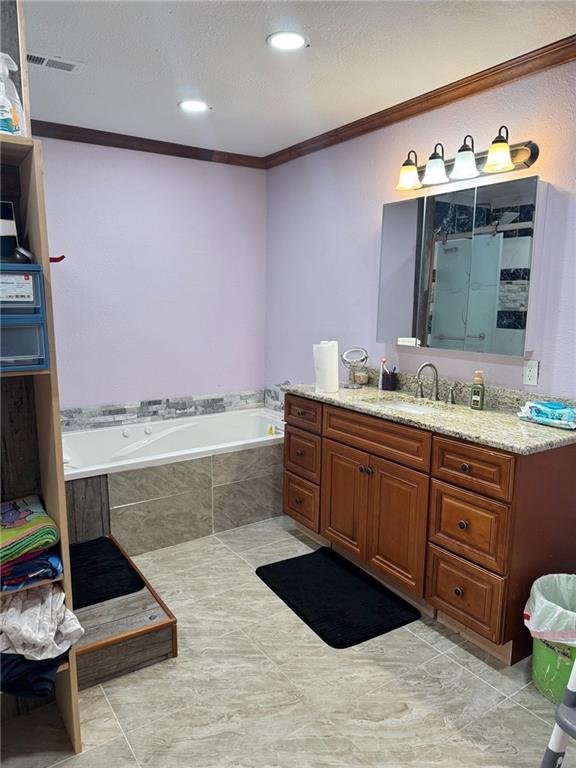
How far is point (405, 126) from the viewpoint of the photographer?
3.10 meters

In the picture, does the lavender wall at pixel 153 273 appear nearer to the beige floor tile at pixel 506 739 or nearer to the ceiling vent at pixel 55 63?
the ceiling vent at pixel 55 63

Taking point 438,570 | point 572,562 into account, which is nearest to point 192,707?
point 438,570

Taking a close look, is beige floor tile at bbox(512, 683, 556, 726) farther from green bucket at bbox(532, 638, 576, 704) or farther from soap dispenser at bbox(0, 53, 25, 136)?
soap dispenser at bbox(0, 53, 25, 136)

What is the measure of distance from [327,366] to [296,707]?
1.73 metres

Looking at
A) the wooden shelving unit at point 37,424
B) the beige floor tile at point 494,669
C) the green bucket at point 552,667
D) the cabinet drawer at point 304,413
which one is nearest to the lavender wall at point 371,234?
the cabinet drawer at point 304,413

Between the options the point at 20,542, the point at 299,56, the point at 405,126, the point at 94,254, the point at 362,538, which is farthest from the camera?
the point at 94,254

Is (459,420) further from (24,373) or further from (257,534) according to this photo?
(24,373)

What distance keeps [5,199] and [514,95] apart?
2229mm

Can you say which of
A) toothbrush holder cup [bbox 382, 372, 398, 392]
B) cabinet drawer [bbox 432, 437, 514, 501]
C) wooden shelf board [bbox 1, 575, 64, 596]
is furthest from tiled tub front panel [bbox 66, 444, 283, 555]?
cabinet drawer [bbox 432, 437, 514, 501]

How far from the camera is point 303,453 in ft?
10.5

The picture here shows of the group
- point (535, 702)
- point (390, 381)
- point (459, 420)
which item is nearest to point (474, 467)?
point (459, 420)

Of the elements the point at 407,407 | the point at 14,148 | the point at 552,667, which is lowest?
the point at 552,667

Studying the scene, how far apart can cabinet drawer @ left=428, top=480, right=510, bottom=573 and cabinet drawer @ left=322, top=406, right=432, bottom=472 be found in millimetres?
154

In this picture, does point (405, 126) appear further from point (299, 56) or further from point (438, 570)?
point (438, 570)
